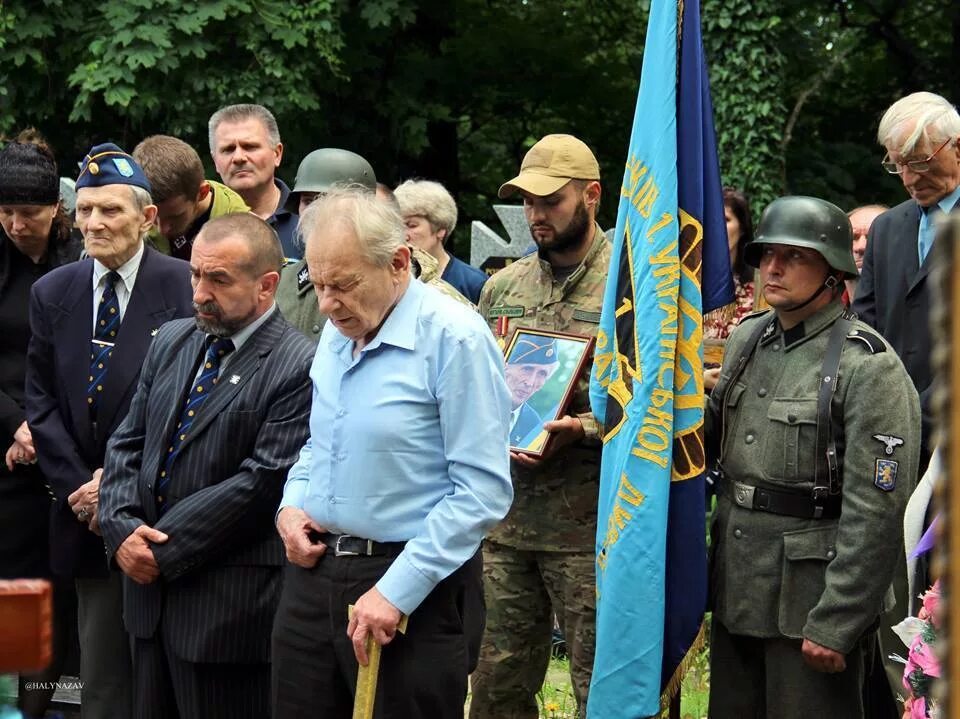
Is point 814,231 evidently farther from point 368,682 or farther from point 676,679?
point 368,682

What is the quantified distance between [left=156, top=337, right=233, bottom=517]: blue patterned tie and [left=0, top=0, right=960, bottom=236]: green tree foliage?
7.18 metres

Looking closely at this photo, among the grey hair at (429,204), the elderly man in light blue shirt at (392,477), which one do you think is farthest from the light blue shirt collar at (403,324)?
the grey hair at (429,204)

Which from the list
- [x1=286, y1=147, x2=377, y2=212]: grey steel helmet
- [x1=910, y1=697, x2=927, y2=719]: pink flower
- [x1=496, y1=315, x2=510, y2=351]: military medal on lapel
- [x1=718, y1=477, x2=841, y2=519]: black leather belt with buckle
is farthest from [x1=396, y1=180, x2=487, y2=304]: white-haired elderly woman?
[x1=910, y1=697, x2=927, y2=719]: pink flower

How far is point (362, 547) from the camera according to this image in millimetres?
3674

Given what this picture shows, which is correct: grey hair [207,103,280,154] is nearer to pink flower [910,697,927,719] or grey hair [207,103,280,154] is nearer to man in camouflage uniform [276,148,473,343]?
man in camouflage uniform [276,148,473,343]

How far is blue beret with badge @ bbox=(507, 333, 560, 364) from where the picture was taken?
16.2 feet

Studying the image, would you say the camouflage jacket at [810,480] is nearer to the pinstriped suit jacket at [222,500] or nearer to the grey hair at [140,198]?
the pinstriped suit jacket at [222,500]

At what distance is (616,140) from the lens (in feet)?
44.5

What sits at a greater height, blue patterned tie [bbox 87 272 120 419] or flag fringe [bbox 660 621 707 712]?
blue patterned tie [bbox 87 272 120 419]

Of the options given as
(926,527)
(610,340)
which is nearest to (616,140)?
(610,340)

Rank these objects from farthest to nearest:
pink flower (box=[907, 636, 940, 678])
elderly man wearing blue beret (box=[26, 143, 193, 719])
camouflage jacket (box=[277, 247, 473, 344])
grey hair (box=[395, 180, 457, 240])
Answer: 1. grey hair (box=[395, 180, 457, 240])
2. camouflage jacket (box=[277, 247, 473, 344])
3. elderly man wearing blue beret (box=[26, 143, 193, 719])
4. pink flower (box=[907, 636, 940, 678])

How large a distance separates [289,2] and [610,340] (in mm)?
7892

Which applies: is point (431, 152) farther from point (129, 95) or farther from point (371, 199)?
point (371, 199)

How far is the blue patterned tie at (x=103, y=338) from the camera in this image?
4.91 meters
